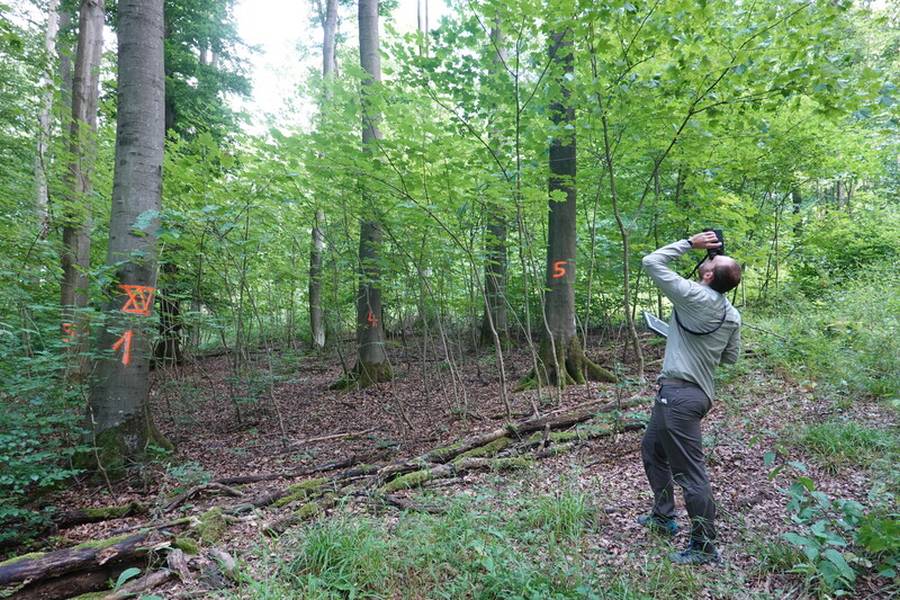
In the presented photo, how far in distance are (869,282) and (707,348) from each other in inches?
337

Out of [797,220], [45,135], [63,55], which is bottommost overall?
[797,220]

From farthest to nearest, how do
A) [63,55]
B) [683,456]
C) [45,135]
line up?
1. [63,55]
2. [45,135]
3. [683,456]

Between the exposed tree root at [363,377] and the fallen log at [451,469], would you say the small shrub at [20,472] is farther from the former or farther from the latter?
the exposed tree root at [363,377]

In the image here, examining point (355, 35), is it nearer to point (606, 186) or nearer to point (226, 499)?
point (606, 186)

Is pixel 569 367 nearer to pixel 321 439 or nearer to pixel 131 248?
pixel 321 439

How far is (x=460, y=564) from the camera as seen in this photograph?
2404mm

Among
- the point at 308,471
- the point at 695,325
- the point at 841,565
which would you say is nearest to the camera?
the point at 841,565

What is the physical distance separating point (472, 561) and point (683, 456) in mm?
1361

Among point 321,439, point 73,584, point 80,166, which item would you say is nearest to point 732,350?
point 73,584

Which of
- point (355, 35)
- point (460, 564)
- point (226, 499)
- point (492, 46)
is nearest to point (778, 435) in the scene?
point (460, 564)

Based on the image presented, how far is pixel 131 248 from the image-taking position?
15.1 feet

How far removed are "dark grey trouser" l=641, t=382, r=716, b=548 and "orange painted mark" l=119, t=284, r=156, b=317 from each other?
194 inches

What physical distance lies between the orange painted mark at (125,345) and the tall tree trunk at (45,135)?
113 inches

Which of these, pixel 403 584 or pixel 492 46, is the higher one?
pixel 492 46
